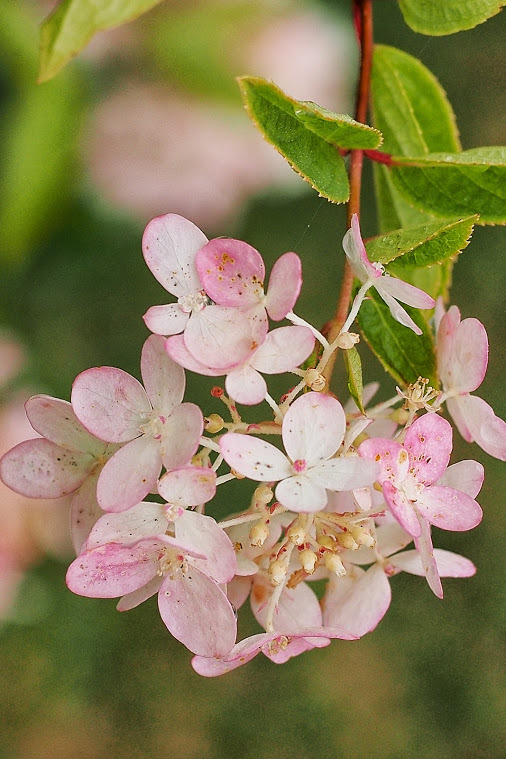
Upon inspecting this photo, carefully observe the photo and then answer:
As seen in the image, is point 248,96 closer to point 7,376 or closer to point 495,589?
point 7,376

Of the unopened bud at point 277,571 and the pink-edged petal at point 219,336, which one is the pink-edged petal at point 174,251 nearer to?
the pink-edged petal at point 219,336

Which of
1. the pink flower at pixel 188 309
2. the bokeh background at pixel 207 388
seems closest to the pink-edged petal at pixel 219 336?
the pink flower at pixel 188 309

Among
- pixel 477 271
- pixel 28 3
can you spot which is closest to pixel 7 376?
pixel 28 3

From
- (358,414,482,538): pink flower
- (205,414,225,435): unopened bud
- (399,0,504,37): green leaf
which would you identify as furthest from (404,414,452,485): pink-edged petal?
(399,0,504,37): green leaf

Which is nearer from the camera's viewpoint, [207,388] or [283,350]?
[283,350]

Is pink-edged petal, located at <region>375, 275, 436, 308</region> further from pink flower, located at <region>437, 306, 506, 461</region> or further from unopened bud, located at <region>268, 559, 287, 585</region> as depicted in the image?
unopened bud, located at <region>268, 559, 287, 585</region>

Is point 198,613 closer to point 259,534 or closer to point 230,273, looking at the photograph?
point 259,534

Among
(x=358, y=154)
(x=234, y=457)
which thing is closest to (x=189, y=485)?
(x=234, y=457)
